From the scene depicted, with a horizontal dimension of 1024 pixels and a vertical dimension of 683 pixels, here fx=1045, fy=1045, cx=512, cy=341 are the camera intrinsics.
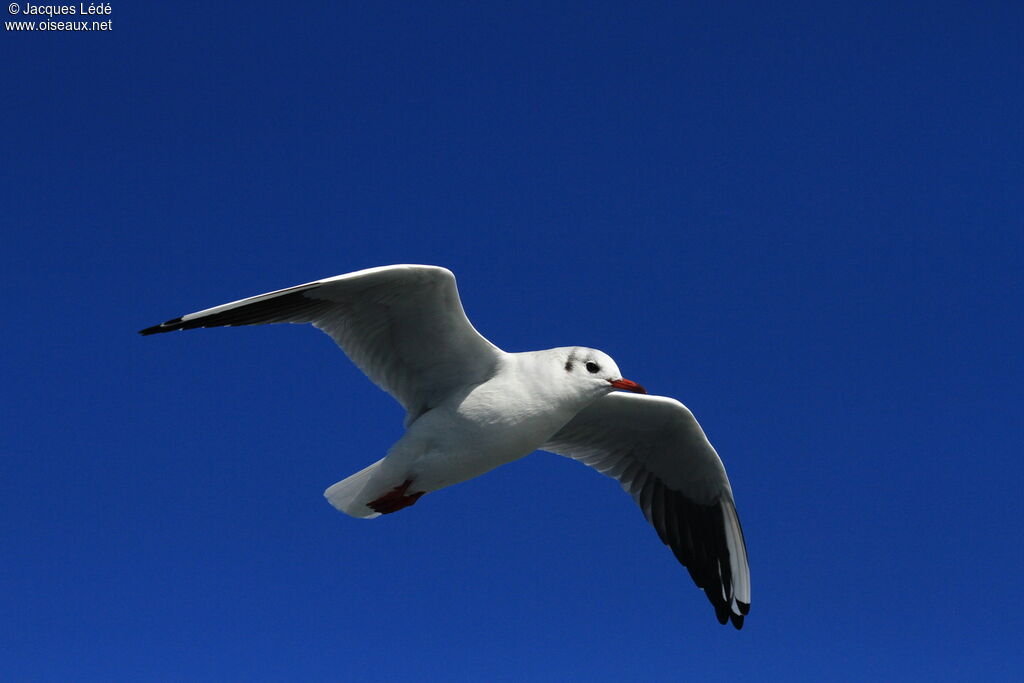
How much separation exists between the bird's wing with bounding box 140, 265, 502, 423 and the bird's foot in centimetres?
53

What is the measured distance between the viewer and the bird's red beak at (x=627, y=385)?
7.26 m

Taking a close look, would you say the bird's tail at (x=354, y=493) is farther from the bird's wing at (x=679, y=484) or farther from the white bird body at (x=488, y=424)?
the bird's wing at (x=679, y=484)

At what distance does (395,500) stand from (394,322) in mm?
1294

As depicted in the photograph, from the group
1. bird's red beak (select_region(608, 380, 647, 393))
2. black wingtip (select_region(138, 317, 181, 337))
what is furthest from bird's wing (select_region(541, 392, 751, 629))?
black wingtip (select_region(138, 317, 181, 337))

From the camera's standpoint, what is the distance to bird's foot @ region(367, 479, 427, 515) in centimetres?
748

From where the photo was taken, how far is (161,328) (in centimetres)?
684

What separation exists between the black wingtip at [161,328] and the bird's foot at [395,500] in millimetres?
1890

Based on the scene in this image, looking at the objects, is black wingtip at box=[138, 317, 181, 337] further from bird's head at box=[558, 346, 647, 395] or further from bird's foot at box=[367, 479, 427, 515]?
bird's head at box=[558, 346, 647, 395]

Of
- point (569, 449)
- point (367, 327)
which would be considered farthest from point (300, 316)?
point (569, 449)

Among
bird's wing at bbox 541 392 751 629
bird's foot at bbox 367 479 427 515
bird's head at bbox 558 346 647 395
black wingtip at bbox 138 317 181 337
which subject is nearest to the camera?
black wingtip at bbox 138 317 181 337

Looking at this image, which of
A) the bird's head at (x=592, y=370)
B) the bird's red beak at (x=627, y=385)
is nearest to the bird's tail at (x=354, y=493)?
the bird's head at (x=592, y=370)

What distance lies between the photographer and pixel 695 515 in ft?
30.0

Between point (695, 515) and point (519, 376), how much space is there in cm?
277

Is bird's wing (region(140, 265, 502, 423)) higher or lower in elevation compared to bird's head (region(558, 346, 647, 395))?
higher
